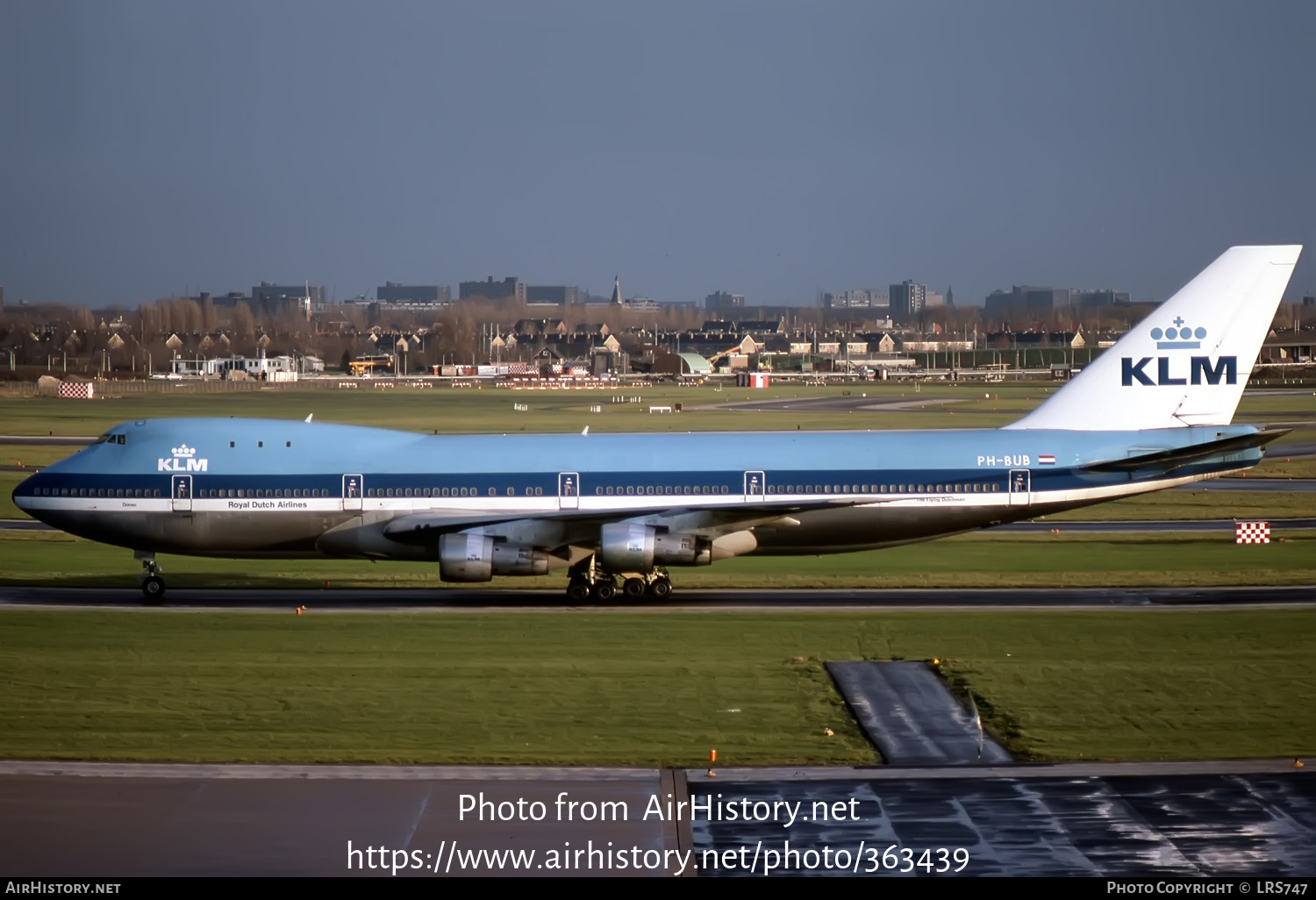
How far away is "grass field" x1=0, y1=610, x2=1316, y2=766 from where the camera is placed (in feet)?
72.0

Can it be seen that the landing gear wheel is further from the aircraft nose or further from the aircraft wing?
the aircraft wing

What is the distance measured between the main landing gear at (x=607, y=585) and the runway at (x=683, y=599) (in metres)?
0.34

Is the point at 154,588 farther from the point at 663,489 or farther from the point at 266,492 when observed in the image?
the point at 663,489

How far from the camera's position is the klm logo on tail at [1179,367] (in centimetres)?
3766

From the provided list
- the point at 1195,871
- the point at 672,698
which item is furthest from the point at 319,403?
the point at 1195,871

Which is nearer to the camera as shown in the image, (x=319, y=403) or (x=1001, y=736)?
(x=1001, y=736)

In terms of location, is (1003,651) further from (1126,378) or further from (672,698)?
(1126,378)

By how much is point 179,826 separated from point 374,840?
2.62 m

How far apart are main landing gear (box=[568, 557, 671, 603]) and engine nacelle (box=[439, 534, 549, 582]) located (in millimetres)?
1245

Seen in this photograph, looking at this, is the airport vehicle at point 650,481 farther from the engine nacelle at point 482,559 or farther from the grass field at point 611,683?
the grass field at point 611,683

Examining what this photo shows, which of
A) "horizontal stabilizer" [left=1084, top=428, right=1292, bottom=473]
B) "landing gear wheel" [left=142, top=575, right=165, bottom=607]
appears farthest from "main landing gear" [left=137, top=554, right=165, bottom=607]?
"horizontal stabilizer" [left=1084, top=428, right=1292, bottom=473]

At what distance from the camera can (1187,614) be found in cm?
3272

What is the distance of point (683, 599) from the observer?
119 ft

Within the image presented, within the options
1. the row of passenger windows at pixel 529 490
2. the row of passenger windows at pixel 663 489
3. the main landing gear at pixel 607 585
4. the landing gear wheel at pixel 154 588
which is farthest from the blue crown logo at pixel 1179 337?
the landing gear wheel at pixel 154 588
